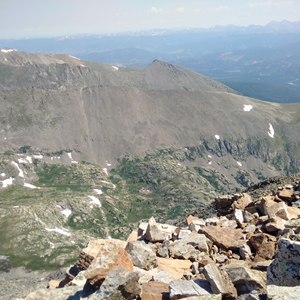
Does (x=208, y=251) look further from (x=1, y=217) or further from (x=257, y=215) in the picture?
(x=1, y=217)

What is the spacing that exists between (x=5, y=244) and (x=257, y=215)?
191 meters

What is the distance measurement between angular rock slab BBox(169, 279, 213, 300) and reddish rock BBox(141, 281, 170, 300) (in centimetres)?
77

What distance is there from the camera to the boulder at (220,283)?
1231cm

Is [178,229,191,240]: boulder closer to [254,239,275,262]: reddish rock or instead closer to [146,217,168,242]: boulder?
[146,217,168,242]: boulder

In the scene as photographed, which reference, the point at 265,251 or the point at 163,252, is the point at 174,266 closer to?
the point at 163,252

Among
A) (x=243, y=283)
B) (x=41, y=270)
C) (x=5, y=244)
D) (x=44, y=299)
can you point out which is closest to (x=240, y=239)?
(x=243, y=283)

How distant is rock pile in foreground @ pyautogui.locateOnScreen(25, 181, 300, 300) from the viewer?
12273 millimetres

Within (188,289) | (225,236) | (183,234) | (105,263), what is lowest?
(183,234)

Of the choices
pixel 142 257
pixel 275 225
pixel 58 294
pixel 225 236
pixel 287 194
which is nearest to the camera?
pixel 58 294

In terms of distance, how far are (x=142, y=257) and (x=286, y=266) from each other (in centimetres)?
1016

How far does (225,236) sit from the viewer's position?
2247cm

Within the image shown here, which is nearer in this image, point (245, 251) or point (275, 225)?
point (245, 251)

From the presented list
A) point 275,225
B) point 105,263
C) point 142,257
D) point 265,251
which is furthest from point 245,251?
point 105,263

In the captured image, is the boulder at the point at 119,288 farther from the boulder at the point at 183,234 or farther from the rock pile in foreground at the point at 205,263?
the boulder at the point at 183,234
